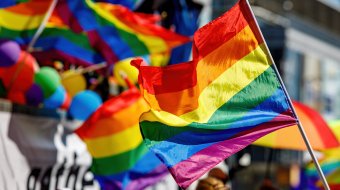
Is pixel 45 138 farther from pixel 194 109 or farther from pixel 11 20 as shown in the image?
pixel 194 109

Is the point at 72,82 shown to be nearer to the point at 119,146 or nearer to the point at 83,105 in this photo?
the point at 83,105

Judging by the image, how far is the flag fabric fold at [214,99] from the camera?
5.88 metres

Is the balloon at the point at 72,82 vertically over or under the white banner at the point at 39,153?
over

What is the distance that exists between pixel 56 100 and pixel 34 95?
0.33m

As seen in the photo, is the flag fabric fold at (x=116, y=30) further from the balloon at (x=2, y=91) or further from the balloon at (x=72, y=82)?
the balloon at (x=2, y=91)

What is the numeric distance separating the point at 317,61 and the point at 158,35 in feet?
63.1

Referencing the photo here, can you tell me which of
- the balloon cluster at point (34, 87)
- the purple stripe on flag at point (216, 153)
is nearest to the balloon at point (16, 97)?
the balloon cluster at point (34, 87)

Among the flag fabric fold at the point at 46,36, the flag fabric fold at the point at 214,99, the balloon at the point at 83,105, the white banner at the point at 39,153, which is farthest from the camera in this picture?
the balloon at the point at 83,105

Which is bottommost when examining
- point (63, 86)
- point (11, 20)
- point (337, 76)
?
point (337, 76)

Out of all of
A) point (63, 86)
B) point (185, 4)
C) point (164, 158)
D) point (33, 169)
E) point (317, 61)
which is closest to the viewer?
point (164, 158)

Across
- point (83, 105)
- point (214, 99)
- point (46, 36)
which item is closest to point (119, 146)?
point (83, 105)

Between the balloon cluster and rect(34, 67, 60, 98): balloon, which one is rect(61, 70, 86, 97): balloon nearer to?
the balloon cluster

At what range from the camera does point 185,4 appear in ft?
35.0

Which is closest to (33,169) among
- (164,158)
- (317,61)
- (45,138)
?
(45,138)
